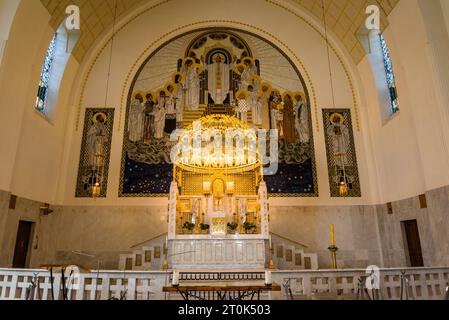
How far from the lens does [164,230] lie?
11.4 meters

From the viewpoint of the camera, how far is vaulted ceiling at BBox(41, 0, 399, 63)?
11344mm

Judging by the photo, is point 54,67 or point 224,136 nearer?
point 224,136

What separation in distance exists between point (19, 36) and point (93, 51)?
4.01 metres

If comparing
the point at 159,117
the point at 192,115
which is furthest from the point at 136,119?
the point at 192,115

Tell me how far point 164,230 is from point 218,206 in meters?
2.12

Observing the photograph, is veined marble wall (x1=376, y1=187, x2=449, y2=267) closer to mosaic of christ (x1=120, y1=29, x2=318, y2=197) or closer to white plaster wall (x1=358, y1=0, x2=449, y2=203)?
white plaster wall (x1=358, y1=0, x2=449, y2=203)

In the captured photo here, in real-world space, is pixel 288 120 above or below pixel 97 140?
above

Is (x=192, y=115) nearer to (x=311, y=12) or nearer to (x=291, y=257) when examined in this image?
(x=291, y=257)

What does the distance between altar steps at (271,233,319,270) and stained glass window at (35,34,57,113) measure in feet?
31.1

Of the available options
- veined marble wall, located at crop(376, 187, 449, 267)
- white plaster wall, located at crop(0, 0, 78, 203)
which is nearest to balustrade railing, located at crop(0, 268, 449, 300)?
veined marble wall, located at crop(376, 187, 449, 267)

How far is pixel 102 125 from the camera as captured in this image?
40.9 ft
